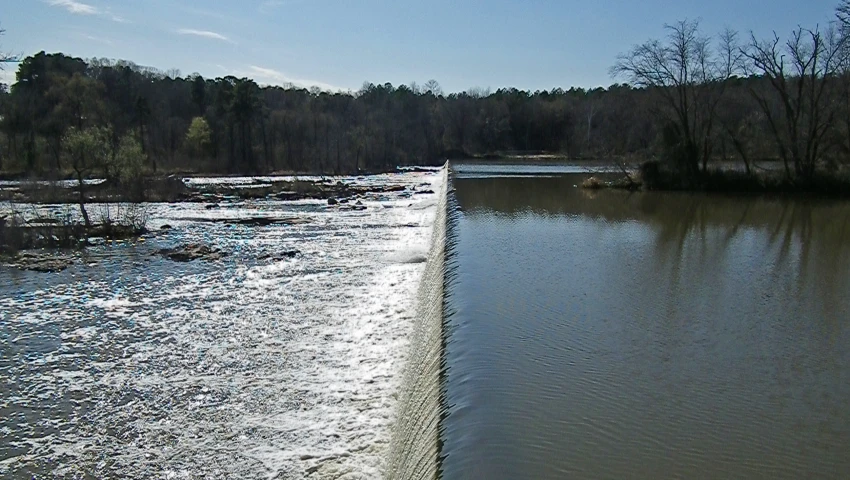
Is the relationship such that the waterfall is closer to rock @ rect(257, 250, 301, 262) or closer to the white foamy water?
the white foamy water

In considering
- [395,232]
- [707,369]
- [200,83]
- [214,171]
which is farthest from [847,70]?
[200,83]

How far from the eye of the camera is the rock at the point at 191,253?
17.6 meters

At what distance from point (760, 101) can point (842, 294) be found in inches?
972

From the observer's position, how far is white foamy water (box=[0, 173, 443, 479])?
6.51 m

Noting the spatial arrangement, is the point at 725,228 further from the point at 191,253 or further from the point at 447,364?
the point at 191,253

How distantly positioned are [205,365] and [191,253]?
9759 mm

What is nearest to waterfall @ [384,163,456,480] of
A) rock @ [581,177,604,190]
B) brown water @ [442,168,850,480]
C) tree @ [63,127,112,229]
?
brown water @ [442,168,850,480]

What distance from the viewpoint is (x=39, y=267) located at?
54.0 feet

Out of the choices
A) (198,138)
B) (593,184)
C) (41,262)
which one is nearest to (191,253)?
(41,262)

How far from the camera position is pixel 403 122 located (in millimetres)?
97875

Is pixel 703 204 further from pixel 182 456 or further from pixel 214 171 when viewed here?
pixel 214 171

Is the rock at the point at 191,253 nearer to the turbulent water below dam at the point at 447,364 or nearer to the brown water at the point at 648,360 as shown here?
the turbulent water below dam at the point at 447,364

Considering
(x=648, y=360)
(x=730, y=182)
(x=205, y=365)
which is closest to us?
(x=648, y=360)

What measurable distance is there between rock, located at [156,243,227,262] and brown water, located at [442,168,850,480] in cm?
758
